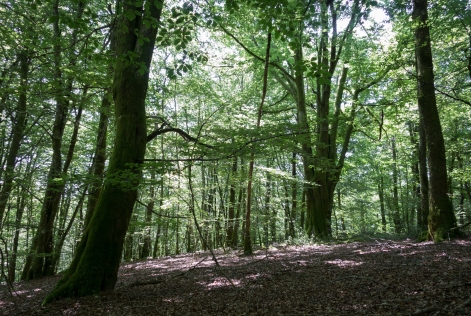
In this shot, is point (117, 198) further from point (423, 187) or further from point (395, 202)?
point (395, 202)

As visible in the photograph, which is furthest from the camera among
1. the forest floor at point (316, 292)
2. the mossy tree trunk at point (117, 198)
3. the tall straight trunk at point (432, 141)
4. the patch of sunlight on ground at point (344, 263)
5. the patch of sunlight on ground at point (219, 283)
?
the tall straight trunk at point (432, 141)

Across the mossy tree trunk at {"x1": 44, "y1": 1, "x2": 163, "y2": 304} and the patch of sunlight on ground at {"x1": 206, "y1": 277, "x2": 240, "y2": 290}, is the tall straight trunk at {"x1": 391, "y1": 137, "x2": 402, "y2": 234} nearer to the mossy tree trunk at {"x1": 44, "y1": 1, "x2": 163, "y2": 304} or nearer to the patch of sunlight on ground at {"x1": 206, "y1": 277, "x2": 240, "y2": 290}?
the patch of sunlight on ground at {"x1": 206, "y1": 277, "x2": 240, "y2": 290}

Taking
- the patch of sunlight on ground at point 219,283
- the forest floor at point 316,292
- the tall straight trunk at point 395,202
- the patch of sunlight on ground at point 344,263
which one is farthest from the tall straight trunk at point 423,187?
the tall straight trunk at point 395,202

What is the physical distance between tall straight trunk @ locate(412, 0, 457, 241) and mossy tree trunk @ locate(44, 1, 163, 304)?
7.26m

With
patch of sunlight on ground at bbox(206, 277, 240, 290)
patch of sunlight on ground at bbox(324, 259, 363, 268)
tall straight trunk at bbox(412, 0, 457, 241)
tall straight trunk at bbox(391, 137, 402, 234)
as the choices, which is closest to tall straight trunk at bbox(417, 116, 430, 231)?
tall straight trunk at bbox(412, 0, 457, 241)

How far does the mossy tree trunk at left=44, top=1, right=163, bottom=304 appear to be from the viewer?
556 centimetres

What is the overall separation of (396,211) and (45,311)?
2616 centimetres

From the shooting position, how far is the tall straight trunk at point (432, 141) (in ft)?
27.0

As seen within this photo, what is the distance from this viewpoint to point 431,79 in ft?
29.0

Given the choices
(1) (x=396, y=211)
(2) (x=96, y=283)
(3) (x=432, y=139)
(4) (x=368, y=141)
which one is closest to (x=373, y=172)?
(1) (x=396, y=211)

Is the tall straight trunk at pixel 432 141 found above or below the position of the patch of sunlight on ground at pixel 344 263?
above

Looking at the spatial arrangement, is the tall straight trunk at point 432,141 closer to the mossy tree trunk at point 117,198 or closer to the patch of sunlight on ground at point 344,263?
the patch of sunlight on ground at point 344,263

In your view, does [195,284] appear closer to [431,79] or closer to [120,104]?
[120,104]

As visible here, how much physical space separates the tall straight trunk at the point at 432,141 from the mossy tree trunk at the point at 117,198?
7.26 meters
